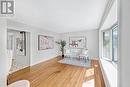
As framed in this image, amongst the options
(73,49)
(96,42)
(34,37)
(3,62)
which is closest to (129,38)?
(3,62)

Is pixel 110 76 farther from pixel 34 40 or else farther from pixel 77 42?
pixel 77 42

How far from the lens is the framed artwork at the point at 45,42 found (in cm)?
497

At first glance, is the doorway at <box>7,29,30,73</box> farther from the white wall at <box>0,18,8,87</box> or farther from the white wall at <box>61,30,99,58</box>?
the white wall at <box>61,30,99,58</box>

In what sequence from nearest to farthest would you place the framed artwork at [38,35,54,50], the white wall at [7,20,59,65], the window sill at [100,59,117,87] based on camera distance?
the window sill at [100,59,117,87] < the white wall at [7,20,59,65] < the framed artwork at [38,35,54,50]

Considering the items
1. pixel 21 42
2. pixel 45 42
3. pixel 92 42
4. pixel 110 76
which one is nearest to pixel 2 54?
pixel 110 76

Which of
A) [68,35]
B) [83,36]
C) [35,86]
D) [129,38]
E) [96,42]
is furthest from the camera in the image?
[68,35]

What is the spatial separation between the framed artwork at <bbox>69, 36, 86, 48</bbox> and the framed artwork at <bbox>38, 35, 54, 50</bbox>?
1.55m

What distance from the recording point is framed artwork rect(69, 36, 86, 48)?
6367 millimetres

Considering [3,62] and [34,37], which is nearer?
[3,62]

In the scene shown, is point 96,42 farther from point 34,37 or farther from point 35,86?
point 35,86

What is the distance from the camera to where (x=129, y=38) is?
2.45ft

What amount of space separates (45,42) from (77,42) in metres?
2.49

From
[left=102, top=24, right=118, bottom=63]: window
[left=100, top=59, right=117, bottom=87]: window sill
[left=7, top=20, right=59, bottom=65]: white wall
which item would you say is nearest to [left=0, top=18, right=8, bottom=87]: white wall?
[left=100, top=59, right=117, bottom=87]: window sill

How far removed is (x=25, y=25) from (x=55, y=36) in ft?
9.93
